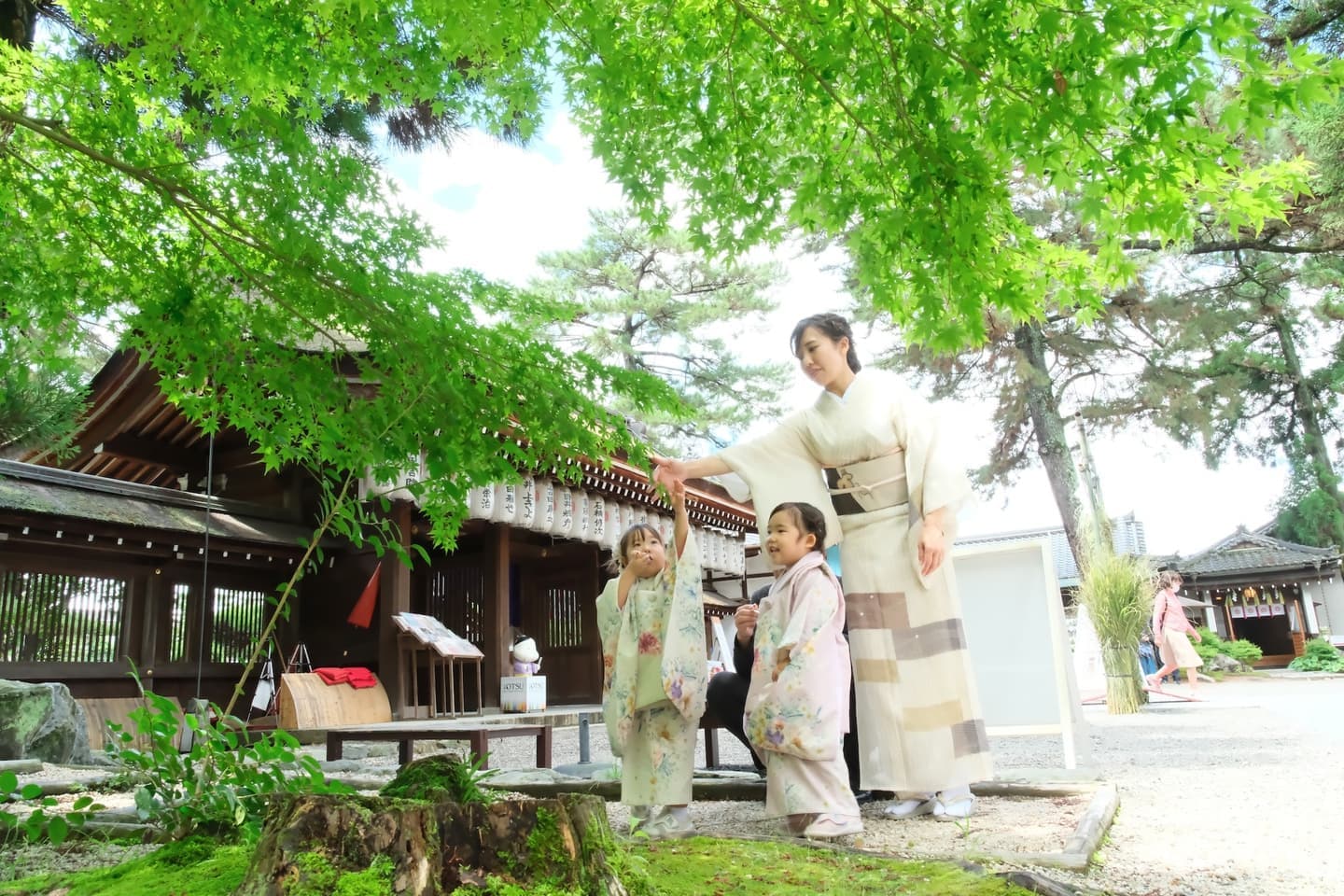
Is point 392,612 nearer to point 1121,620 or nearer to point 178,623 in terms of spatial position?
point 178,623

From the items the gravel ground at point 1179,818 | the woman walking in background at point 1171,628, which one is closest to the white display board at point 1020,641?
the gravel ground at point 1179,818

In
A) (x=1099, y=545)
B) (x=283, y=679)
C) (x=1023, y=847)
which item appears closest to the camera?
(x=1023, y=847)

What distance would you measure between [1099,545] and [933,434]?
9.53 m

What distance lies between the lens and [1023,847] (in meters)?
2.85

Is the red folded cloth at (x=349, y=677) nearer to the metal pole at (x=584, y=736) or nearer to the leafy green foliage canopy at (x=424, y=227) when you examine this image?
the metal pole at (x=584, y=736)

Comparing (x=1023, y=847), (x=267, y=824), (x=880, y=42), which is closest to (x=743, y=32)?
(x=880, y=42)

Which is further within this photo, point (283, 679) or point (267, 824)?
point (283, 679)

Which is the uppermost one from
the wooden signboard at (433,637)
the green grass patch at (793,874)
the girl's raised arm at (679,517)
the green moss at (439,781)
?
the girl's raised arm at (679,517)

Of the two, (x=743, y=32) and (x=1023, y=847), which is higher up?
(x=743, y=32)

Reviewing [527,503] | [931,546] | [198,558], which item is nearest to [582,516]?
[527,503]

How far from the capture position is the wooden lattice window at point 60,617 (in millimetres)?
7944

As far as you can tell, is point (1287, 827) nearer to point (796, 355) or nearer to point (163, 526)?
point (796, 355)

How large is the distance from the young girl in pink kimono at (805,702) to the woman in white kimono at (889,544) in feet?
1.20

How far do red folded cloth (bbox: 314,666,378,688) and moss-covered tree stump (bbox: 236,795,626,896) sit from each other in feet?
23.6
